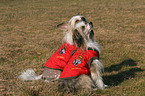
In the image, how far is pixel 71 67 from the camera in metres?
4.25

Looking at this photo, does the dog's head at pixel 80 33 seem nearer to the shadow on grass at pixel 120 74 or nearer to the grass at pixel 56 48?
the grass at pixel 56 48

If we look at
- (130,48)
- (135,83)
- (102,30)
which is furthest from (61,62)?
(102,30)

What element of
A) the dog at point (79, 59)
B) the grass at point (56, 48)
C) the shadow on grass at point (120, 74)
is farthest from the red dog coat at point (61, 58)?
the shadow on grass at point (120, 74)

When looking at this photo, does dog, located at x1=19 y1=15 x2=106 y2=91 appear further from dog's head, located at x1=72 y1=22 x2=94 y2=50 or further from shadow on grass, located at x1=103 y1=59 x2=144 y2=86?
shadow on grass, located at x1=103 y1=59 x2=144 y2=86

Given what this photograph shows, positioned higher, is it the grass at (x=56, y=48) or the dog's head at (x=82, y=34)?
the dog's head at (x=82, y=34)

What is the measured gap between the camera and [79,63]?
4.32 metres

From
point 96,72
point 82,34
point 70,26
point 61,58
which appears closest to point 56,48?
point 61,58

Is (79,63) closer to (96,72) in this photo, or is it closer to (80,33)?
(96,72)

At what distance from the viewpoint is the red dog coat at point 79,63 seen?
4223 millimetres

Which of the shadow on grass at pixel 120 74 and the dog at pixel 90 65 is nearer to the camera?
the dog at pixel 90 65

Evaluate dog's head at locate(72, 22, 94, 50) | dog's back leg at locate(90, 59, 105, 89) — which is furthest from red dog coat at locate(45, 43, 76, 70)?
dog's back leg at locate(90, 59, 105, 89)

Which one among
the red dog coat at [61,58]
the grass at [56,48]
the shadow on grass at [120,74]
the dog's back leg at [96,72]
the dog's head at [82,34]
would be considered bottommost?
the shadow on grass at [120,74]

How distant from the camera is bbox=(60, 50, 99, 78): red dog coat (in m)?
4.22

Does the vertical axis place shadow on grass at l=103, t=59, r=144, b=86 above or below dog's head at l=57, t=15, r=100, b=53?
below
